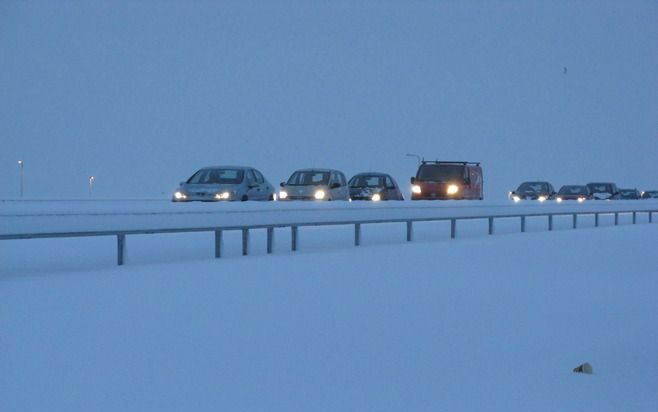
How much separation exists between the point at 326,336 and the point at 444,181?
26703 millimetres

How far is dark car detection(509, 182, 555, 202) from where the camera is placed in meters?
47.7

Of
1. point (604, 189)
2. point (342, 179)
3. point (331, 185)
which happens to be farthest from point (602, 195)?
point (331, 185)

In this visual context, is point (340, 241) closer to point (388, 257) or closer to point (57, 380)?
point (388, 257)

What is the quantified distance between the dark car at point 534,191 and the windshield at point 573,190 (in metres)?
1.61

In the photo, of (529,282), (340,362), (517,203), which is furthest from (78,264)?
(517,203)

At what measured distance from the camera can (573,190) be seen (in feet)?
167

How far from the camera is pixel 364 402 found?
18.3 ft

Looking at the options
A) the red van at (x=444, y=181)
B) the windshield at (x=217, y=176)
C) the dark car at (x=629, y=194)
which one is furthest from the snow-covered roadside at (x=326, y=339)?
the dark car at (x=629, y=194)

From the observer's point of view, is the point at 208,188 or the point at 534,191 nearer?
the point at 208,188

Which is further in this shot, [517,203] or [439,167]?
[439,167]

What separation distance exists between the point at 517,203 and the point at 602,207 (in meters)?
7.76

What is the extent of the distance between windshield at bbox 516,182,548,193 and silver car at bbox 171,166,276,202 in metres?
24.0

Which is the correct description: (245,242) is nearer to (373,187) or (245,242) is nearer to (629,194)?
(373,187)

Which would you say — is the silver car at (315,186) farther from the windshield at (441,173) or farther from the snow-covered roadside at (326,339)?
the snow-covered roadside at (326,339)
